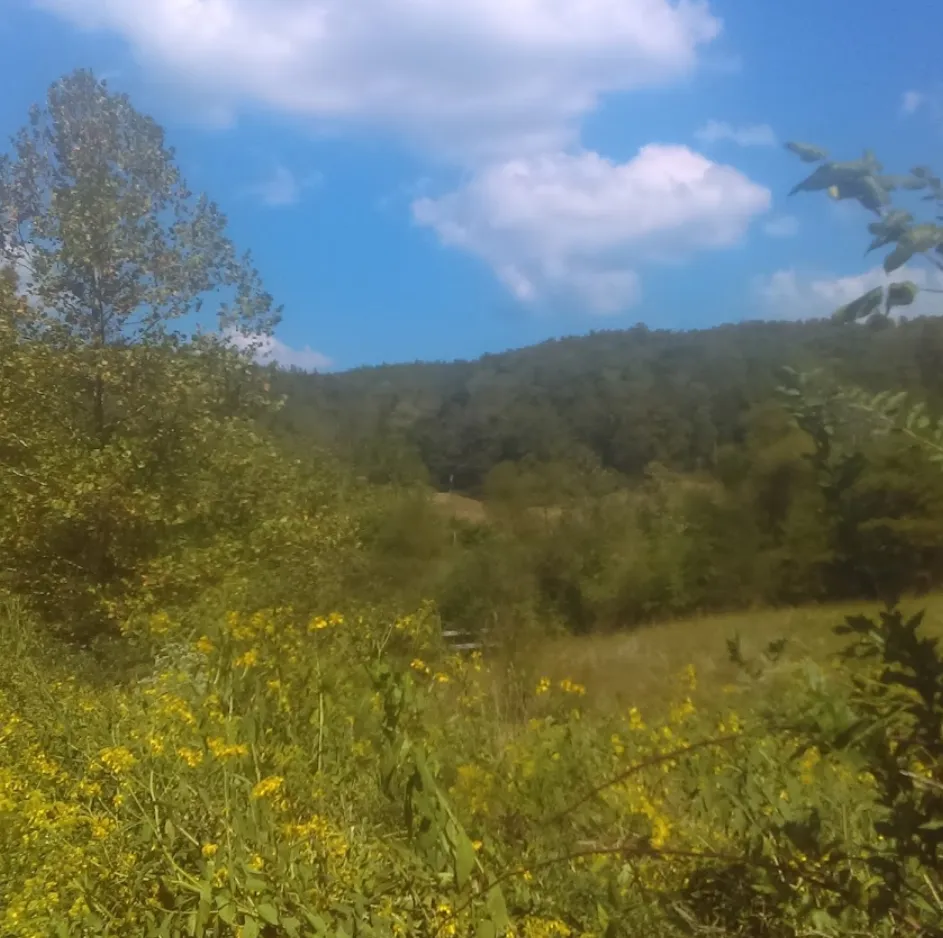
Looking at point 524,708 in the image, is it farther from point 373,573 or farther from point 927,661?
point 373,573

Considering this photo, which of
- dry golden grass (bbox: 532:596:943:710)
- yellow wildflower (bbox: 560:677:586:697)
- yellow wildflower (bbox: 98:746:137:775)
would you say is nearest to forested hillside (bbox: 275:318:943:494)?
dry golden grass (bbox: 532:596:943:710)

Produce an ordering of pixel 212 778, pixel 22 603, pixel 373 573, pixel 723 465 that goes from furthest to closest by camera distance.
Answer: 1. pixel 373 573
2. pixel 22 603
3. pixel 723 465
4. pixel 212 778

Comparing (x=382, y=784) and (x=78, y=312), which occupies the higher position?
(x=78, y=312)

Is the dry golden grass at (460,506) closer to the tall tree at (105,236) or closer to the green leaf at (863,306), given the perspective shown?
the tall tree at (105,236)

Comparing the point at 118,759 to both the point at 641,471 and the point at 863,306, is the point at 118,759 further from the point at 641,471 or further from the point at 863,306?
the point at 641,471

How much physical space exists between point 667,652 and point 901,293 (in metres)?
2.02

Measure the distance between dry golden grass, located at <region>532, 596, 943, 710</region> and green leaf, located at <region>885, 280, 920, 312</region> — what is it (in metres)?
0.48

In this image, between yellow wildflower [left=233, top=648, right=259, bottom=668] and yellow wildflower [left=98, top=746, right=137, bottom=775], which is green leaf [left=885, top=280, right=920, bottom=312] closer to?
yellow wildflower [left=98, top=746, right=137, bottom=775]

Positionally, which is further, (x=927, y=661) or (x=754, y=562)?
(x=754, y=562)

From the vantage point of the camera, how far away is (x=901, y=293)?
0.66m

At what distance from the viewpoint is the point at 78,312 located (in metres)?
4.00

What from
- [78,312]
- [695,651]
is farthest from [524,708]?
[78,312]

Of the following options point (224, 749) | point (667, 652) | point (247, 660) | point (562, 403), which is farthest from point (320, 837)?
point (562, 403)

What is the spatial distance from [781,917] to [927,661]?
1.18ft
